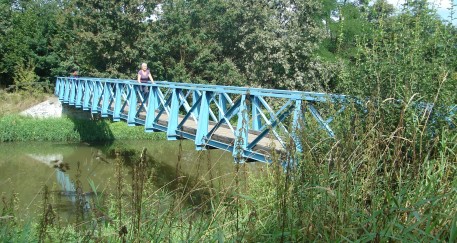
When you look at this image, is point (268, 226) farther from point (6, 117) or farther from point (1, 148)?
point (6, 117)

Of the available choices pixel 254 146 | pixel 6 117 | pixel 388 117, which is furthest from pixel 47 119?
pixel 388 117

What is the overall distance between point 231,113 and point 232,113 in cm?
5

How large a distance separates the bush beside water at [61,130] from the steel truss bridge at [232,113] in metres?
4.47

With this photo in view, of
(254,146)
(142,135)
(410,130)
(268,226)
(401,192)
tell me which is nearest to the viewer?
(401,192)

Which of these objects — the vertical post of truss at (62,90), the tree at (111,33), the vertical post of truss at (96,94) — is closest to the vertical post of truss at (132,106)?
the vertical post of truss at (96,94)

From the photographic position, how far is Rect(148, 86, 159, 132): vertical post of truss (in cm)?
945

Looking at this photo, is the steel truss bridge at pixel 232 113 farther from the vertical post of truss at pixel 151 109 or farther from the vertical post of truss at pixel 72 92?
the vertical post of truss at pixel 72 92

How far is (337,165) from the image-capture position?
2.08m

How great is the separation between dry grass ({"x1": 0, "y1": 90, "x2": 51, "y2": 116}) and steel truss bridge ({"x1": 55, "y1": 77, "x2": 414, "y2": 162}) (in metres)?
7.09

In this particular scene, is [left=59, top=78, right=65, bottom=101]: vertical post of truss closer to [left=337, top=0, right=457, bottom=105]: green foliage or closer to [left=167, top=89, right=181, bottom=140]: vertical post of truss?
[left=167, top=89, right=181, bottom=140]: vertical post of truss

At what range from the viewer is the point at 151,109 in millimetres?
9570

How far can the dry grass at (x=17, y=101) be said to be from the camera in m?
21.3

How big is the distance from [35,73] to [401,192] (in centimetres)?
2601

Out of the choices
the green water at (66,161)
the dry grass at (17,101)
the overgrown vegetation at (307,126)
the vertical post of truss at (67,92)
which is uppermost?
the overgrown vegetation at (307,126)
